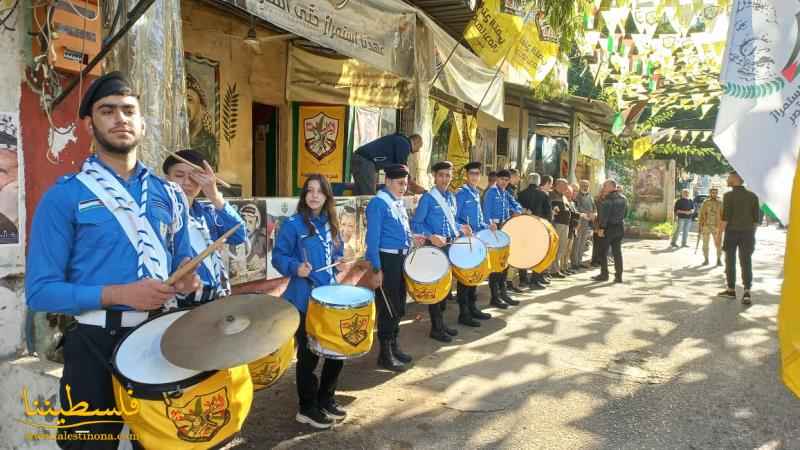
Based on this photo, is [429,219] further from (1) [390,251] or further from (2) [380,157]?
(1) [390,251]

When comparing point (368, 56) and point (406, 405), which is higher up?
point (368, 56)

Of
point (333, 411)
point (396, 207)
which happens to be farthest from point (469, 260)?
point (333, 411)

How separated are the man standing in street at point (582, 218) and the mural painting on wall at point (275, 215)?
8142 mm

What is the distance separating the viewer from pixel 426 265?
18.0 ft

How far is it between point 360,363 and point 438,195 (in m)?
2.16

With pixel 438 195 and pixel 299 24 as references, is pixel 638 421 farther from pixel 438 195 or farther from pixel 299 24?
pixel 299 24

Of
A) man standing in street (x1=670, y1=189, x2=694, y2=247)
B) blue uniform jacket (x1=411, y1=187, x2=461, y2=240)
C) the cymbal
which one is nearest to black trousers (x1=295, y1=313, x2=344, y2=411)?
the cymbal

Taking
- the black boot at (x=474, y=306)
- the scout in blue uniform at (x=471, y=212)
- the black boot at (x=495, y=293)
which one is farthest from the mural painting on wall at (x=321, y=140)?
the black boot at (x=474, y=306)

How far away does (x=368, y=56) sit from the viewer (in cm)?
582

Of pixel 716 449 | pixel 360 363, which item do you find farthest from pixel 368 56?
pixel 716 449

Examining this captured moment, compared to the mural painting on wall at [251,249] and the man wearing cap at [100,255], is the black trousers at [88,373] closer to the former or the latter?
the man wearing cap at [100,255]

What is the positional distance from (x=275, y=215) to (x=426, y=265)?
1583mm

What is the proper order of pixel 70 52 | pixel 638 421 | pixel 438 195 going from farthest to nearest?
pixel 438 195
pixel 638 421
pixel 70 52

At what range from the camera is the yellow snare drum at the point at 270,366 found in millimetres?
2990
